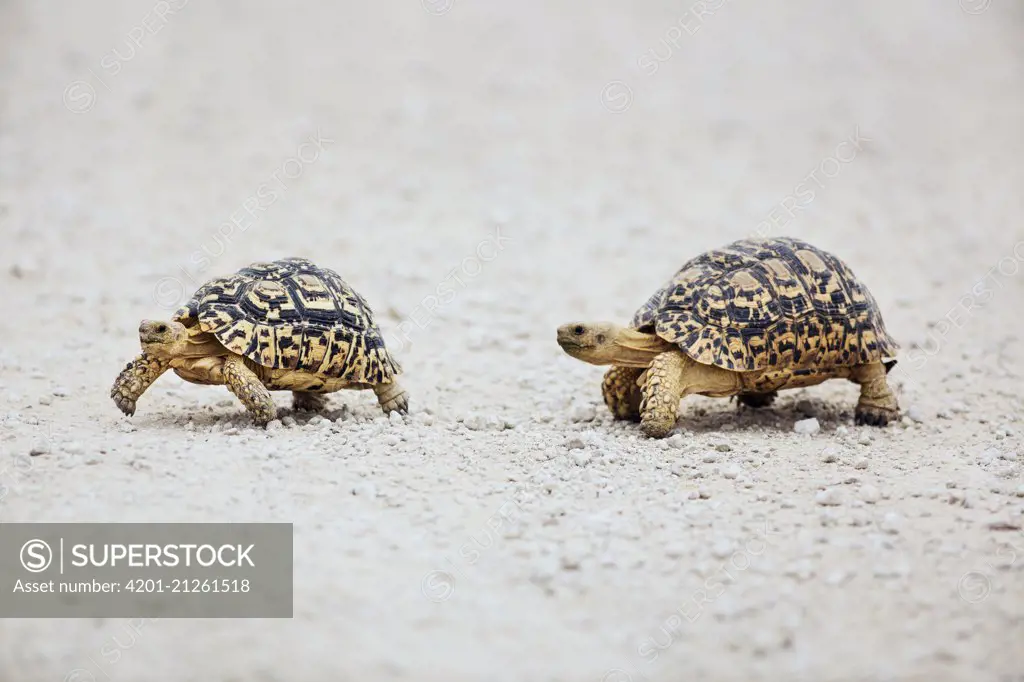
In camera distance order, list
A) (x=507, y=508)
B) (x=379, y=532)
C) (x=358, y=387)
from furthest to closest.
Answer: (x=358, y=387)
(x=507, y=508)
(x=379, y=532)

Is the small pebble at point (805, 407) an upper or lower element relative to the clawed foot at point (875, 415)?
upper

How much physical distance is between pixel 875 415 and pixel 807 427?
24.5 inches

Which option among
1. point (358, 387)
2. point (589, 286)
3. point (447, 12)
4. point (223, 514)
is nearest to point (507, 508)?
point (223, 514)

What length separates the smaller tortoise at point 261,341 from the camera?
19.6 ft

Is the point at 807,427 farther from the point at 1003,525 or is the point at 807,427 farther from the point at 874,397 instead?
the point at 1003,525

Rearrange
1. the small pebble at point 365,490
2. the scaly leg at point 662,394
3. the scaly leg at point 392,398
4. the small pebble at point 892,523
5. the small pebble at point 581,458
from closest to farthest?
the small pebble at point 892,523, the small pebble at point 365,490, the small pebble at point 581,458, the scaly leg at point 662,394, the scaly leg at point 392,398

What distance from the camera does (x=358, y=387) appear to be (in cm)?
657

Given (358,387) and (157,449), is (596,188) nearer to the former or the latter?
(358,387)

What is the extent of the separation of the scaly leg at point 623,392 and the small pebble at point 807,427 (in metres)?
1.05

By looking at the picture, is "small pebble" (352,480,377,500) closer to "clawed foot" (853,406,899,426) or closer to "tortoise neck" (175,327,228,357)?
"tortoise neck" (175,327,228,357)

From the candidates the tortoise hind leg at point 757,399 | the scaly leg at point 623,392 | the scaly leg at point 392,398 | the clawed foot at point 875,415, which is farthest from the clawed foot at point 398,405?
the clawed foot at point 875,415

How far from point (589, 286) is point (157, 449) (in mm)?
6101

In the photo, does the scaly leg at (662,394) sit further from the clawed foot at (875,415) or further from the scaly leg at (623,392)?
the clawed foot at (875,415)

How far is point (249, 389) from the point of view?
596cm
